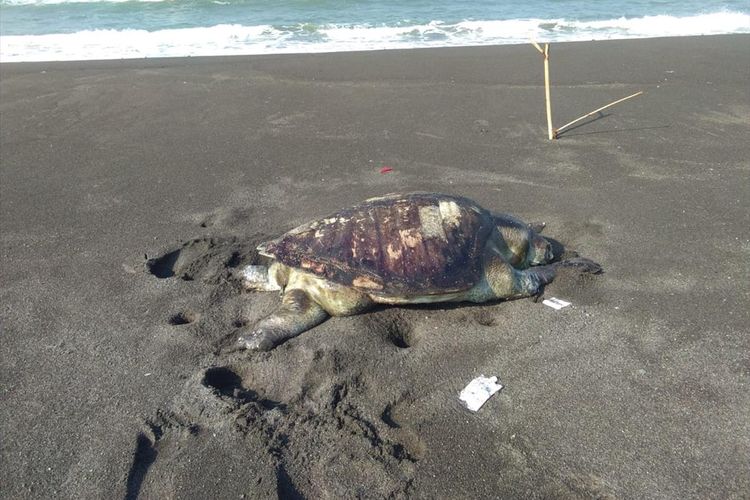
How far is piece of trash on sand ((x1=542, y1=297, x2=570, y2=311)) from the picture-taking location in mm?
3516

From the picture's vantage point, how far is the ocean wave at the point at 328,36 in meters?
10.9

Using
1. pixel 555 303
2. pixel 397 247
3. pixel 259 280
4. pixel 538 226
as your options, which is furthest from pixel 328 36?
pixel 555 303

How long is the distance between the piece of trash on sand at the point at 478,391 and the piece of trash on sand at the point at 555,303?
2.64 ft

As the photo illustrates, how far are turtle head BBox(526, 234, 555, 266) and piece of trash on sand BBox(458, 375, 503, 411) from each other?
46.7 inches

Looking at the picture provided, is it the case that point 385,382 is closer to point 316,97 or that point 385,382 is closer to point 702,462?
point 702,462

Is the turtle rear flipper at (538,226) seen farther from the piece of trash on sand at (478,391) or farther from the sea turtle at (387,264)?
the piece of trash on sand at (478,391)

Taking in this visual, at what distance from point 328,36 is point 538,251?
970 cm

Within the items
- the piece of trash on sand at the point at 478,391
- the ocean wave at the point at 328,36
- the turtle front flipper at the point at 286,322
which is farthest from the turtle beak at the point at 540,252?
the ocean wave at the point at 328,36

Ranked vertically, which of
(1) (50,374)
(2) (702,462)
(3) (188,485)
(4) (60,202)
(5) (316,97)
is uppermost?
(5) (316,97)

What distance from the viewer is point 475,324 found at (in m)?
3.41

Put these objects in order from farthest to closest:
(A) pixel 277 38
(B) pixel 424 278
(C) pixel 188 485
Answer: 1. (A) pixel 277 38
2. (B) pixel 424 278
3. (C) pixel 188 485

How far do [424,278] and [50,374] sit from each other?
220 centimetres

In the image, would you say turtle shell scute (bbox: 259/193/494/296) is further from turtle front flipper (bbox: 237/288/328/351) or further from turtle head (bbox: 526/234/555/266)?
turtle head (bbox: 526/234/555/266)

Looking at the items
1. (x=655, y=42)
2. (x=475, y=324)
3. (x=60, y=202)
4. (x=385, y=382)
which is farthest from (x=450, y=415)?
(x=655, y=42)
